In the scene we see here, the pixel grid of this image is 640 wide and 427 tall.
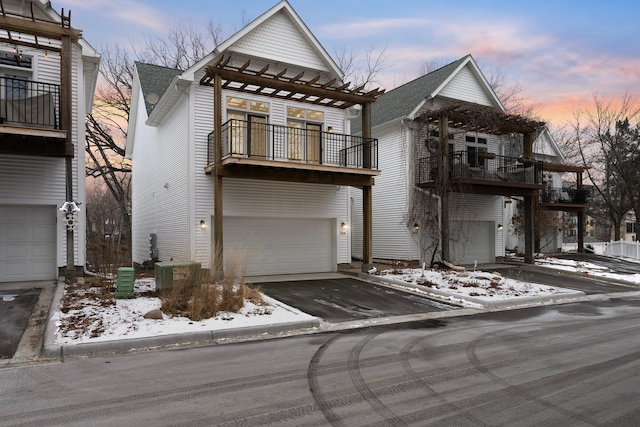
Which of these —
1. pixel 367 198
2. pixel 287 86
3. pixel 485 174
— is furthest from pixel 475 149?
pixel 287 86

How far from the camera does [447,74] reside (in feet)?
63.5

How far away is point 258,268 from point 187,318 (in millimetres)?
7157

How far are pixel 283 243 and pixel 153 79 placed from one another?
32.6ft

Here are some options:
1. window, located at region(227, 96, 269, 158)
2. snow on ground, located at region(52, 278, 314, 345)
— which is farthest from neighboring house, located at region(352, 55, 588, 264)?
snow on ground, located at region(52, 278, 314, 345)

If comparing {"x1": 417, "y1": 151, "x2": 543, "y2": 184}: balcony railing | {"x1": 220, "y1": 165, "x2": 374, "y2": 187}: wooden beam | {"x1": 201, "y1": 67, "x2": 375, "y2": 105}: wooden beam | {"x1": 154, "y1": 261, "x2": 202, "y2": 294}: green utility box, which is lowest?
{"x1": 154, "y1": 261, "x2": 202, "y2": 294}: green utility box

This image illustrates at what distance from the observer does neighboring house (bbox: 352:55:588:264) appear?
1772cm

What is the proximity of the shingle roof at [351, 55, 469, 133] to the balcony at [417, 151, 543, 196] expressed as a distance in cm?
262

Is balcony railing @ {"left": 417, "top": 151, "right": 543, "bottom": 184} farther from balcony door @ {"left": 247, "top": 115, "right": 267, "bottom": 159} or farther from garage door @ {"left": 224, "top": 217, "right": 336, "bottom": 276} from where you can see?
balcony door @ {"left": 247, "top": 115, "right": 267, "bottom": 159}

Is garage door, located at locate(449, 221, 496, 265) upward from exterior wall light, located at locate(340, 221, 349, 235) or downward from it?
downward

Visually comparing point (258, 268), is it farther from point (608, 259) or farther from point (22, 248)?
point (608, 259)

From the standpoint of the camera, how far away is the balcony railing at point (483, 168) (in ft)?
58.0

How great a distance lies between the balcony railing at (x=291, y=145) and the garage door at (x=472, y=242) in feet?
20.1

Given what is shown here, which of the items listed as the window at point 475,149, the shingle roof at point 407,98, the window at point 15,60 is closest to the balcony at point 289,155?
the shingle roof at point 407,98

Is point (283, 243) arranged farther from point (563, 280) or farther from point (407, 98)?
point (563, 280)
